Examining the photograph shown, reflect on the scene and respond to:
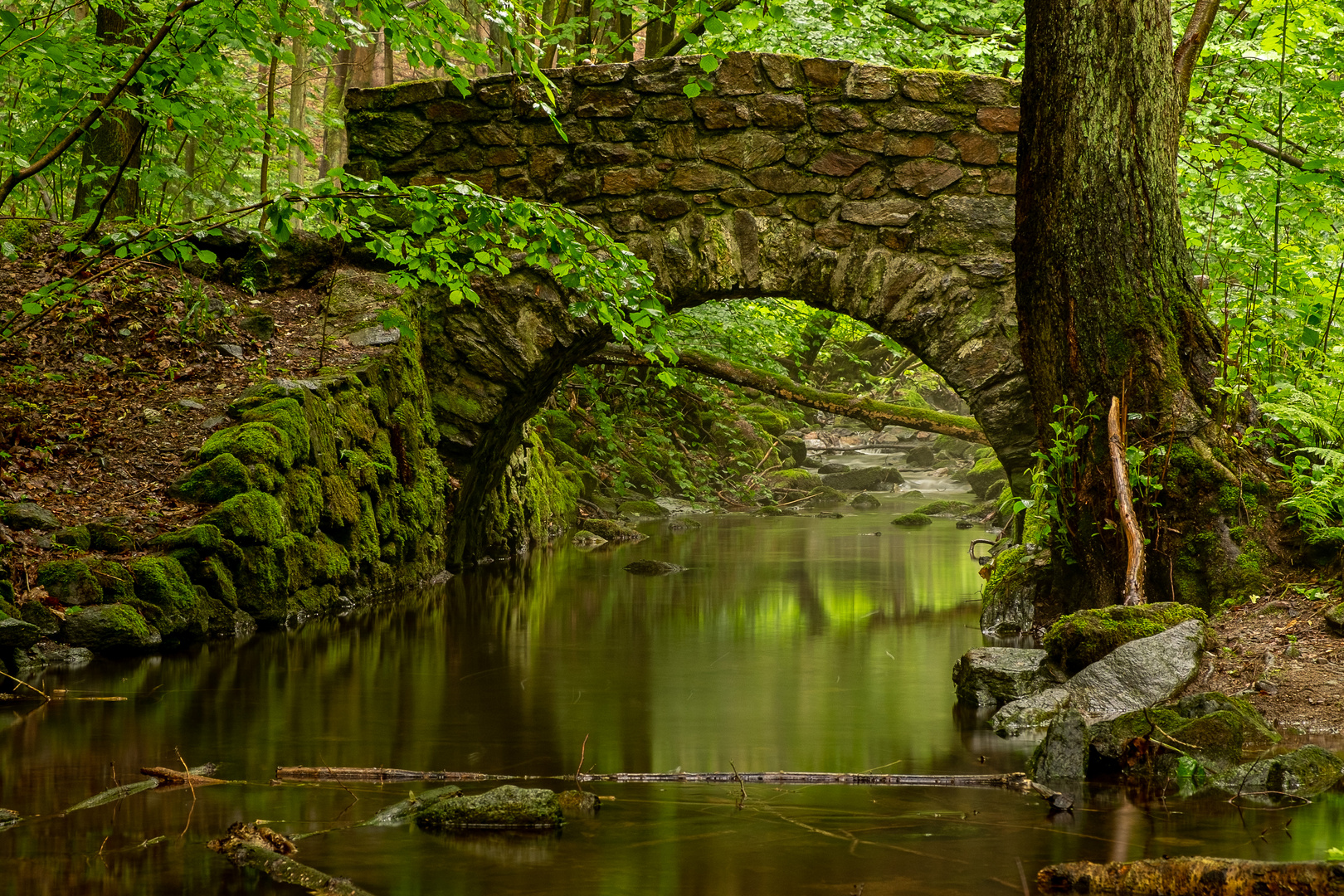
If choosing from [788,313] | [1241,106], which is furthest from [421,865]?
[788,313]

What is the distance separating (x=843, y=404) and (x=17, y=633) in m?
7.20

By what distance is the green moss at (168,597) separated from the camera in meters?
5.37

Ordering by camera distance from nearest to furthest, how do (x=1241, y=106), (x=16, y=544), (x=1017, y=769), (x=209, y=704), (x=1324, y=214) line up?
(x=1017, y=769) → (x=209, y=704) → (x=16, y=544) → (x=1324, y=214) → (x=1241, y=106)

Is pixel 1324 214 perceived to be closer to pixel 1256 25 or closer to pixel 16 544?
pixel 1256 25

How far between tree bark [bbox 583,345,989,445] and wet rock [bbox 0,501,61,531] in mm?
5499

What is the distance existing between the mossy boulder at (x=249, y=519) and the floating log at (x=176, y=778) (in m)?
2.59

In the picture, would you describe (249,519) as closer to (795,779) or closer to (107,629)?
(107,629)

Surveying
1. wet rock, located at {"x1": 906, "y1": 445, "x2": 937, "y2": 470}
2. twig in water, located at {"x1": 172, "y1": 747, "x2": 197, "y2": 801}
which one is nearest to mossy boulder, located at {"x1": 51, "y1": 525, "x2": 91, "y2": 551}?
twig in water, located at {"x1": 172, "y1": 747, "x2": 197, "y2": 801}

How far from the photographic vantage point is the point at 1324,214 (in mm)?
6320

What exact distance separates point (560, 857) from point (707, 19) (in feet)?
11.8

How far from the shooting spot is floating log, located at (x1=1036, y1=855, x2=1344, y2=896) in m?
2.04

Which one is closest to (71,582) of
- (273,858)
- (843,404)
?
(273,858)

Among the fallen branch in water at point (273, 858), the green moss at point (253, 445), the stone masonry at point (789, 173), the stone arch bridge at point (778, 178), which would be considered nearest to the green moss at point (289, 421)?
the green moss at point (253, 445)

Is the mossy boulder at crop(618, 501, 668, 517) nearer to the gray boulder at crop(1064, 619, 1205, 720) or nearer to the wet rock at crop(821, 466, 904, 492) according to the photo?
the wet rock at crop(821, 466, 904, 492)
